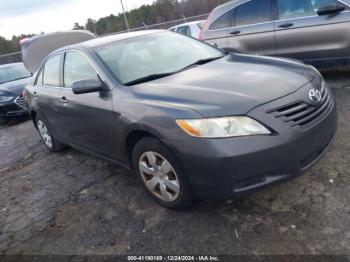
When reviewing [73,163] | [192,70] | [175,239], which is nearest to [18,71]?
[73,163]

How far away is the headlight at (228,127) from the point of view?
2662mm

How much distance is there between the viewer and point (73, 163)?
5.12 m

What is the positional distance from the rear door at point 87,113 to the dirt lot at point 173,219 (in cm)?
51

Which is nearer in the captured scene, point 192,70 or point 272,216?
point 272,216

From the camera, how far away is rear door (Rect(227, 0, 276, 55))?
6.34 metres

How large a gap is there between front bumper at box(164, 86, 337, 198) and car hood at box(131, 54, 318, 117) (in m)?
0.20

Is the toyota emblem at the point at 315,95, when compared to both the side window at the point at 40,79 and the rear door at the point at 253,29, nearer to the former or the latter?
the rear door at the point at 253,29

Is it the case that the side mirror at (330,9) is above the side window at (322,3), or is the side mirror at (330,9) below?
below

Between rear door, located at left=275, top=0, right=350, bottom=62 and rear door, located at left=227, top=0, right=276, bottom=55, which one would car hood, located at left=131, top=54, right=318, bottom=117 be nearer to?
rear door, located at left=275, top=0, right=350, bottom=62

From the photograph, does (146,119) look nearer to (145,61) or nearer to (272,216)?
(145,61)

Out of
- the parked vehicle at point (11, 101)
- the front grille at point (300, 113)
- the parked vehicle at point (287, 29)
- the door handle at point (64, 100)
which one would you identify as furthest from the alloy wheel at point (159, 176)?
the parked vehicle at point (11, 101)

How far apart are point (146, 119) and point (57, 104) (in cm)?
203

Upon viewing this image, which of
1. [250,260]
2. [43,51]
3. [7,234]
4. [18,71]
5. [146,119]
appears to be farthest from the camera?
[18,71]

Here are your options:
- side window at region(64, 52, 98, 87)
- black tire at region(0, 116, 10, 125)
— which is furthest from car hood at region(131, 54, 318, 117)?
black tire at region(0, 116, 10, 125)
